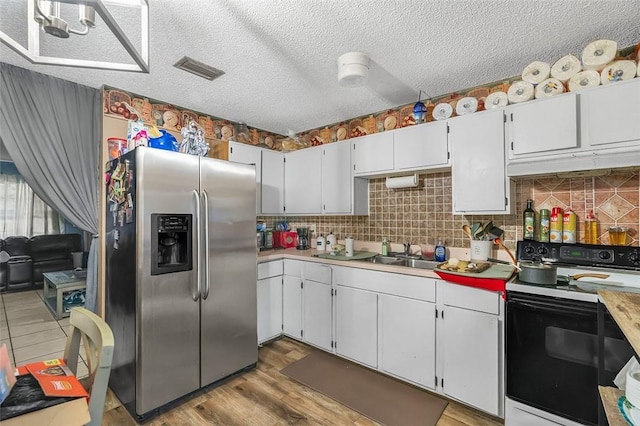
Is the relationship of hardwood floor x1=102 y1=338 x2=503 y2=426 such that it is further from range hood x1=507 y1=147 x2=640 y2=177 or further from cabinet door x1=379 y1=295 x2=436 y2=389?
range hood x1=507 y1=147 x2=640 y2=177

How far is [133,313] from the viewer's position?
187 cm

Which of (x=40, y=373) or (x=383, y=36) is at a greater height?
(x=383, y=36)

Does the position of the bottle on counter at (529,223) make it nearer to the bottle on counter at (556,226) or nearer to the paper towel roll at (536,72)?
the bottle on counter at (556,226)

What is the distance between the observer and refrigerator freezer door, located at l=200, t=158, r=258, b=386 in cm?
216

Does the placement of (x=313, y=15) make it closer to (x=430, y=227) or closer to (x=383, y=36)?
(x=383, y=36)

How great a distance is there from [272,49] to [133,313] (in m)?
1.98

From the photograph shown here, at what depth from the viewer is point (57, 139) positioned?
7.50 ft

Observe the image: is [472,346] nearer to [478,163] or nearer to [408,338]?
[408,338]

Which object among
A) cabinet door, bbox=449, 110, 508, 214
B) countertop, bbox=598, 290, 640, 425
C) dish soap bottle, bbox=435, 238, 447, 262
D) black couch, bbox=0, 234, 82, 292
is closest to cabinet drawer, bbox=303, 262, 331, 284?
dish soap bottle, bbox=435, 238, 447, 262

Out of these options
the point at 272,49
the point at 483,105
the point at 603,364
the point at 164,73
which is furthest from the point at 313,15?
the point at 603,364

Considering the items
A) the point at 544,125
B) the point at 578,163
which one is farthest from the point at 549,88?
the point at 578,163

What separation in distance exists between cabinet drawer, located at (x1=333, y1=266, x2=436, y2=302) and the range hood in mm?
997

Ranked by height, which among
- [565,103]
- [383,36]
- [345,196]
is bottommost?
[345,196]

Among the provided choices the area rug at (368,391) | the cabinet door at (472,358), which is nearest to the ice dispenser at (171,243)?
the area rug at (368,391)
